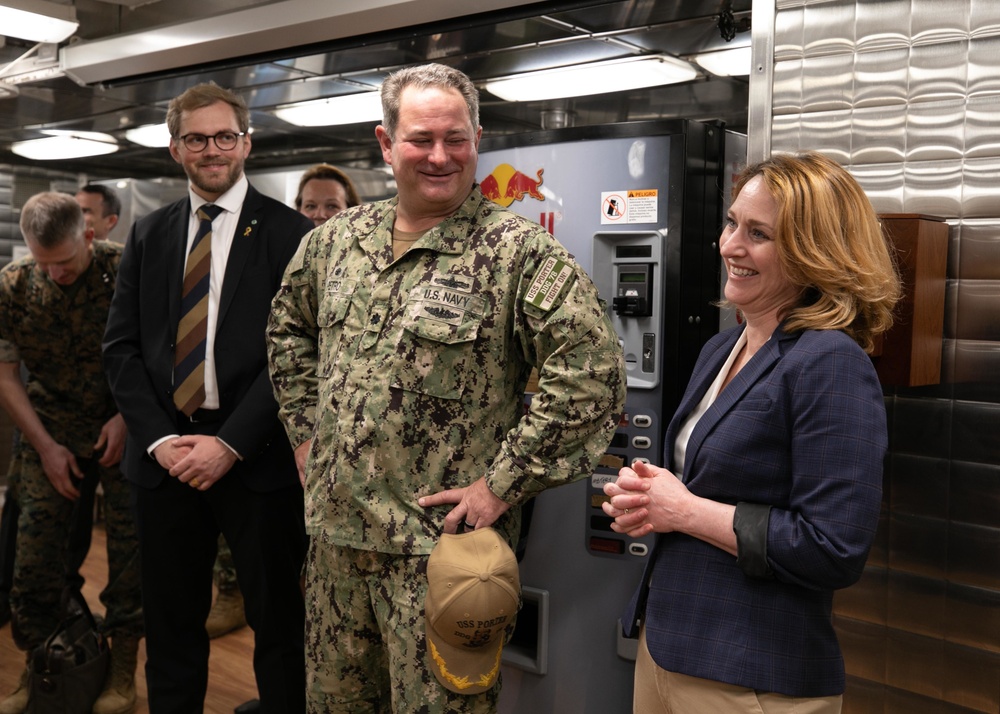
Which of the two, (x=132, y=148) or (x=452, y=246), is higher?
(x=132, y=148)

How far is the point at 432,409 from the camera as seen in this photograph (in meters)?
1.93

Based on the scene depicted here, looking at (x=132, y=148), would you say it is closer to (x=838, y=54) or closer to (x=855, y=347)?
Result: (x=838, y=54)

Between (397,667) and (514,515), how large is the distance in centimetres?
40

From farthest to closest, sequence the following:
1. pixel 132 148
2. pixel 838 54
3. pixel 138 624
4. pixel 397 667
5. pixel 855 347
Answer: pixel 132 148 < pixel 138 624 < pixel 838 54 < pixel 397 667 < pixel 855 347

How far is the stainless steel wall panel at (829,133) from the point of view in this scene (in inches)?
93.2

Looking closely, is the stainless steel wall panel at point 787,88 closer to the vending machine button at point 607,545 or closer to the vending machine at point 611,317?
the vending machine at point 611,317

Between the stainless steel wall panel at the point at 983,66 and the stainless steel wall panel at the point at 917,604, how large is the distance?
46.8 inches

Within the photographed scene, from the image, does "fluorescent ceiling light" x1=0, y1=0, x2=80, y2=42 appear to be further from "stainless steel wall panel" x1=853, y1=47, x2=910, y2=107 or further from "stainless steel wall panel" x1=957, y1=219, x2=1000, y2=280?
"stainless steel wall panel" x1=957, y1=219, x2=1000, y2=280

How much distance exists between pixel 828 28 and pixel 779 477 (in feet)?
4.60

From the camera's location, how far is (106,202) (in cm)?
509

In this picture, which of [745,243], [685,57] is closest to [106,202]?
[685,57]

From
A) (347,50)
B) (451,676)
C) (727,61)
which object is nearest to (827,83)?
(451,676)

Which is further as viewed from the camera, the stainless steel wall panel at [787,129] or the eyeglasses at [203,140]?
the eyeglasses at [203,140]

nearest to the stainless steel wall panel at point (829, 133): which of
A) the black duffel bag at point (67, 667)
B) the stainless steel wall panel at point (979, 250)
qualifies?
the stainless steel wall panel at point (979, 250)
